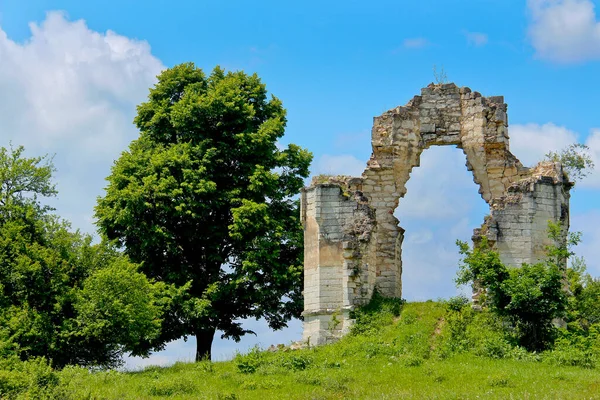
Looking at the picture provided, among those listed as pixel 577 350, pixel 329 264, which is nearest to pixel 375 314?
pixel 329 264

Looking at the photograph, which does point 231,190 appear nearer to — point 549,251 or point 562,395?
point 549,251

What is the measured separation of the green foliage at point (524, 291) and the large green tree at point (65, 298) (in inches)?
341

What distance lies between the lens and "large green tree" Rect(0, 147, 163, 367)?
23297mm

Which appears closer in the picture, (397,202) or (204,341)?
(397,202)

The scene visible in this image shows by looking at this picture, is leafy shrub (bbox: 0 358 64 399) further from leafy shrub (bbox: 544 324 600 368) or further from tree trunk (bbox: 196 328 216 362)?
tree trunk (bbox: 196 328 216 362)

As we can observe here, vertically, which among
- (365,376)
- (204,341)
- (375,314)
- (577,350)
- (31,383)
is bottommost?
(31,383)

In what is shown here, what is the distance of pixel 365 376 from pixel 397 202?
9456 millimetres

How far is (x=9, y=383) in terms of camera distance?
55.6ft

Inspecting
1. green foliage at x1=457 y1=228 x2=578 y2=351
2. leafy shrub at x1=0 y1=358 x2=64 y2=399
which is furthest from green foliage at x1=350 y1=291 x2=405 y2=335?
leafy shrub at x1=0 y1=358 x2=64 y2=399

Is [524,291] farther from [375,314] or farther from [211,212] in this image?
[211,212]

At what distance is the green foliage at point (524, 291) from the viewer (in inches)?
821

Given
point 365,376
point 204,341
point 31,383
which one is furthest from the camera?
point 204,341

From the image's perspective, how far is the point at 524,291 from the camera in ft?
68.6

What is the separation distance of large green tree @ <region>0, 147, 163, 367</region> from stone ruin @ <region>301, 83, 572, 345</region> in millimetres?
4774
